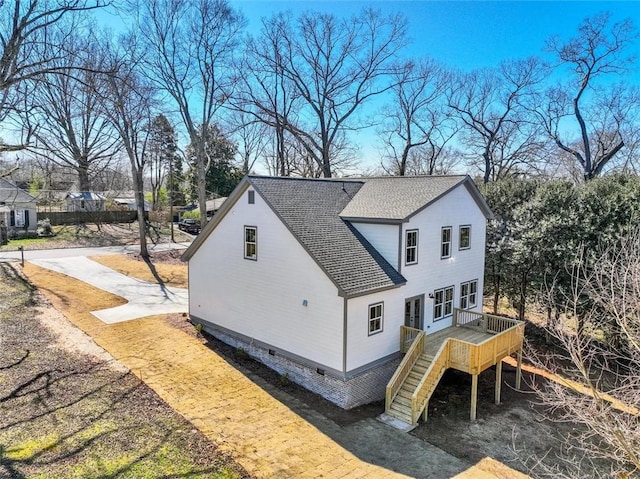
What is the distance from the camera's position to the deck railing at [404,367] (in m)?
12.8

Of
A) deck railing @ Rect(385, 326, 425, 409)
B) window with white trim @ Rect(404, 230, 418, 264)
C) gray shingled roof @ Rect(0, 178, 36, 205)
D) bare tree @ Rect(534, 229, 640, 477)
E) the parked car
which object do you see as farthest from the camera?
the parked car

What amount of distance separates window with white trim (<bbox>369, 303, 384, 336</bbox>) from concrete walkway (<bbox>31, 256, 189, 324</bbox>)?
32.8 feet

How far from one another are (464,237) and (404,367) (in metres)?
6.53

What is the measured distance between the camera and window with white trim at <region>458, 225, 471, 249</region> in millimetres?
16922

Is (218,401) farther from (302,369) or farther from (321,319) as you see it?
(321,319)

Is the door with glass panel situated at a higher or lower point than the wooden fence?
lower

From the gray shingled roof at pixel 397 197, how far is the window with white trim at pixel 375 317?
295 centimetres

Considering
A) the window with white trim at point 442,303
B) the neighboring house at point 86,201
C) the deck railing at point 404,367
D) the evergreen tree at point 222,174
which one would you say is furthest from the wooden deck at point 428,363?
the evergreen tree at point 222,174

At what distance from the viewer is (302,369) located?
1377 cm

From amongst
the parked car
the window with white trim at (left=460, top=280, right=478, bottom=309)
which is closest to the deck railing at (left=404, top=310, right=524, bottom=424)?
the window with white trim at (left=460, top=280, right=478, bottom=309)

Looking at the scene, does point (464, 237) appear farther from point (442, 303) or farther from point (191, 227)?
point (191, 227)

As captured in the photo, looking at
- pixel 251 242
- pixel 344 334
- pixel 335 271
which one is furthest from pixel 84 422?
pixel 335 271

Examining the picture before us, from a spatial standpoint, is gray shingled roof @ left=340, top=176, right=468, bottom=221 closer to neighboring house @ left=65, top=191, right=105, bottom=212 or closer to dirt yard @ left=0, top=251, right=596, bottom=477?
dirt yard @ left=0, top=251, right=596, bottom=477

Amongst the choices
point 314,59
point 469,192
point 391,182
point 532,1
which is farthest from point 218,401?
point 314,59
